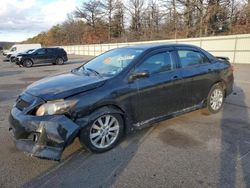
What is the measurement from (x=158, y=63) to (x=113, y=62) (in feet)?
2.62

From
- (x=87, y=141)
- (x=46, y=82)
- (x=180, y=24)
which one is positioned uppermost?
(x=180, y=24)

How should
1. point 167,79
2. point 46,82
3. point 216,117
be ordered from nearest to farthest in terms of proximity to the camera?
point 46,82, point 167,79, point 216,117

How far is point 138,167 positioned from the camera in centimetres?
336

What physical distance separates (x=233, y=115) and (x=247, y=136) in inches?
49.8

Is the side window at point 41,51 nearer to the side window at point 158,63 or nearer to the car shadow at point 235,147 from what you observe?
the car shadow at point 235,147

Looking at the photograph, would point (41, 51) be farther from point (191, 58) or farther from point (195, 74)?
point (195, 74)

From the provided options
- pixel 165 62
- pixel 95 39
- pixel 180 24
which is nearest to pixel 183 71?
pixel 165 62

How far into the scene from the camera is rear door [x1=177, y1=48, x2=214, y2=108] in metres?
4.82

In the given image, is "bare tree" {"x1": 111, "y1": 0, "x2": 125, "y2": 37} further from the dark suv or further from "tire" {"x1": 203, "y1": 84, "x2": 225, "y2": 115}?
"tire" {"x1": 203, "y1": 84, "x2": 225, "y2": 115}

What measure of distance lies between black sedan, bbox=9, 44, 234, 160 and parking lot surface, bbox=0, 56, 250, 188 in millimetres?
262

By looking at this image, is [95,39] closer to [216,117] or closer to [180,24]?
[180,24]

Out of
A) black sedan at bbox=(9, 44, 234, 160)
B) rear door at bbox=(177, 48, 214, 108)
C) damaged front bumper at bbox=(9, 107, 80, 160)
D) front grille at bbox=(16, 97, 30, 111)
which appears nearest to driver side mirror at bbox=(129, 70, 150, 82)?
black sedan at bbox=(9, 44, 234, 160)

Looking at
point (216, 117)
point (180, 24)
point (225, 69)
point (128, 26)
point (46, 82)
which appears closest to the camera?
point (46, 82)

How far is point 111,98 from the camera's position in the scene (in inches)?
146
